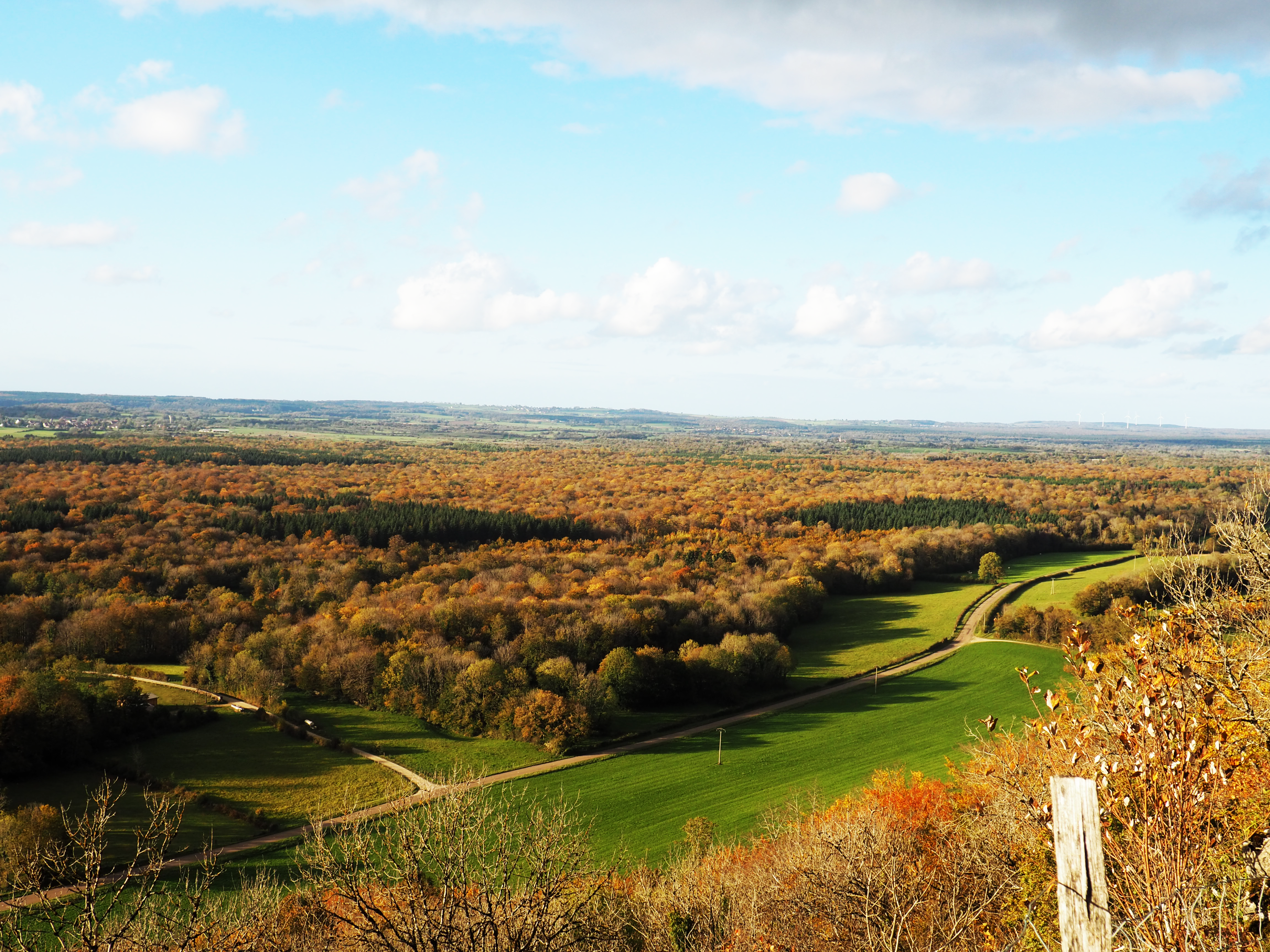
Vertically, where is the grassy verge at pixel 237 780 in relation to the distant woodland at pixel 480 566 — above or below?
below

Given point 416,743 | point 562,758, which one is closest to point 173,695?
point 416,743

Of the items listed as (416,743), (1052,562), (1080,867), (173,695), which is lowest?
(416,743)

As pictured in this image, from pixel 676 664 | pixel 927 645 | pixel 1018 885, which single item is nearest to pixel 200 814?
pixel 676 664

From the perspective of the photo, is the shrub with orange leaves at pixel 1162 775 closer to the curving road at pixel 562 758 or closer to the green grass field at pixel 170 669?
the curving road at pixel 562 758

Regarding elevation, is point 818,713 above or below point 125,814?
above

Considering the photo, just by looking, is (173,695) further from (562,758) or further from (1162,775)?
(1162,775)

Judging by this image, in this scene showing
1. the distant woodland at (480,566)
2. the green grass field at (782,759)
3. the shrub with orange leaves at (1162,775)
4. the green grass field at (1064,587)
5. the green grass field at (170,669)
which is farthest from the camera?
the green grass field at (1064,587)

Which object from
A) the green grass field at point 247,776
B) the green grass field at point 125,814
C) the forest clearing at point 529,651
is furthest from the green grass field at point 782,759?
the green grass field at point 125,814
